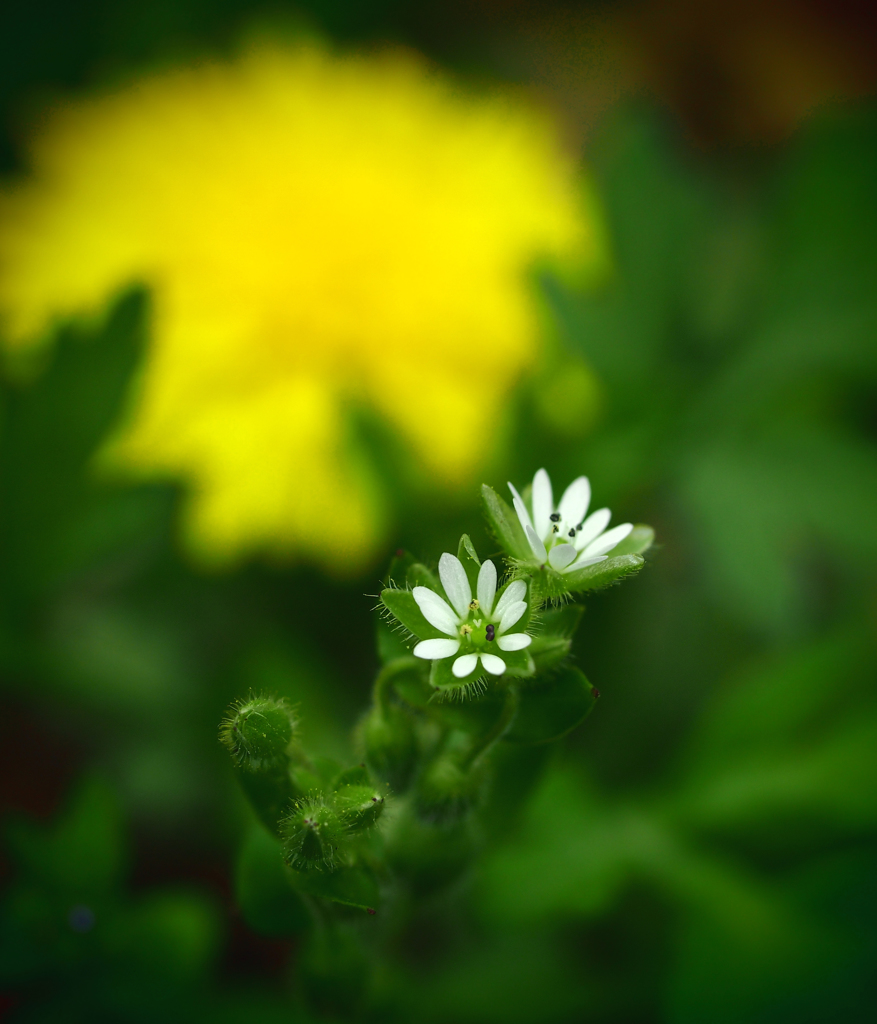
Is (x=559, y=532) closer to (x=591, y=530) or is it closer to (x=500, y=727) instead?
(x=591, y=530)

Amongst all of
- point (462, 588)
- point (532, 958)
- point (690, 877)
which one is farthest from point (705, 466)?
point (462, 588)

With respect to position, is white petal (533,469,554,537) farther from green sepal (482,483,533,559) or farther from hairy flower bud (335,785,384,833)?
hairy flower bud (335,785,384,833)

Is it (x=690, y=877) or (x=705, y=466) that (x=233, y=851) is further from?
(x=705, y=466)

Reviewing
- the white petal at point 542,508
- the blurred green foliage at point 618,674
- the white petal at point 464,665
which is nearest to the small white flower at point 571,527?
the white petal at point 542,508

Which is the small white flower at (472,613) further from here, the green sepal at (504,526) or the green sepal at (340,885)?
the green sepal at (340,885)

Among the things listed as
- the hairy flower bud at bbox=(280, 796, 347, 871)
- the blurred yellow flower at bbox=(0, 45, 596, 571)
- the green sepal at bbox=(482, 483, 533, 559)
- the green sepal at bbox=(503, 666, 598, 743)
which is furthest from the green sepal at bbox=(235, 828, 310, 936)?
the blurred yellow flower at bbox=(0, 45, 596, 571)

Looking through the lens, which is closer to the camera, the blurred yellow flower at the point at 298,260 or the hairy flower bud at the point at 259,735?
the hairy flower bud at the point at 259,735

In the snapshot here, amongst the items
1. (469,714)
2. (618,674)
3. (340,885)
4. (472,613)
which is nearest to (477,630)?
(472,613)
